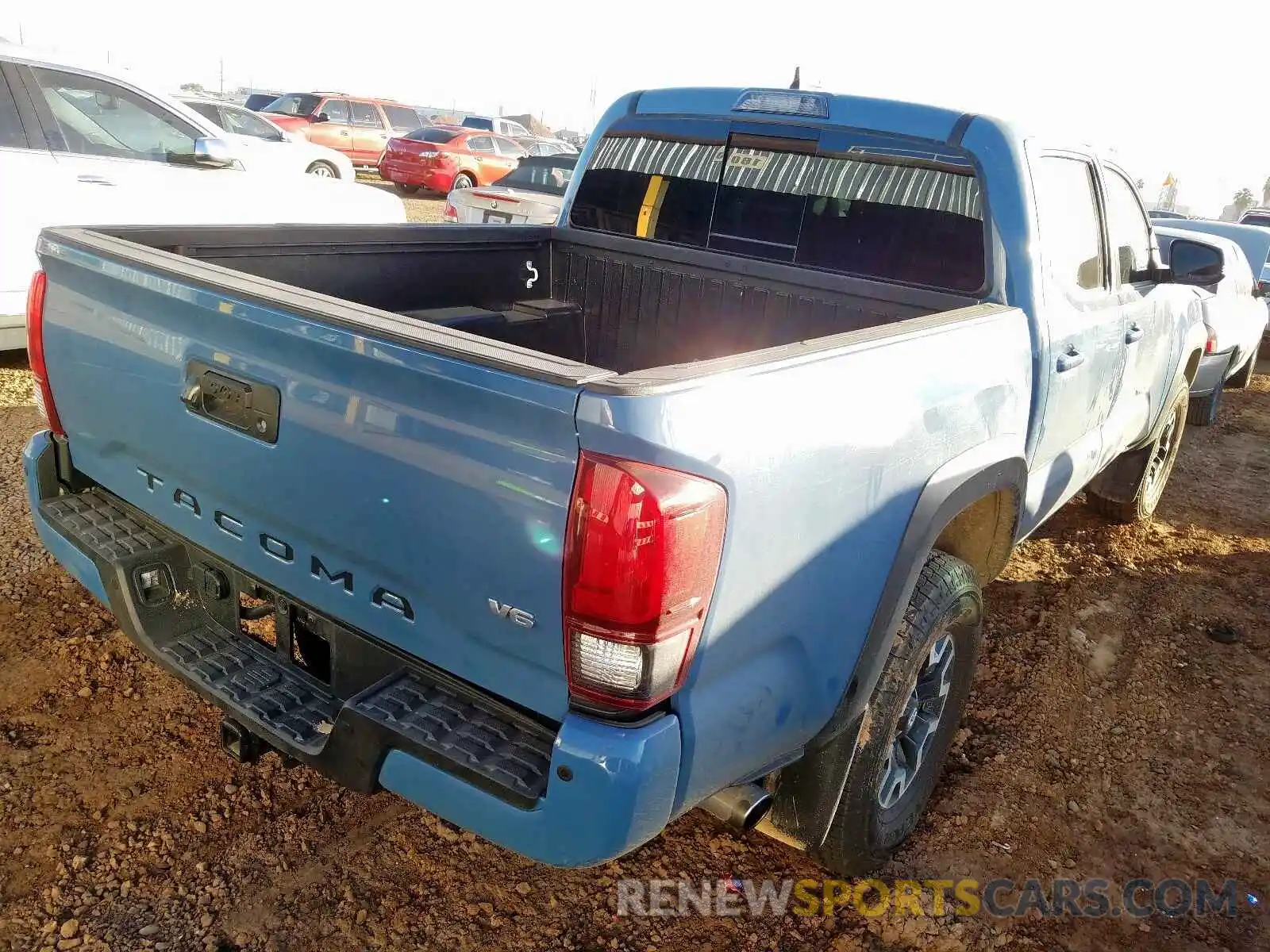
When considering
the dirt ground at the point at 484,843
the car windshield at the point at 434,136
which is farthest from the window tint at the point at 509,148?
the dirt ground at the point at 484,843

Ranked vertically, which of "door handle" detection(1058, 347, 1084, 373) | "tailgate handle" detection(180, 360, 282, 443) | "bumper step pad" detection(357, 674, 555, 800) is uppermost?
"door handle" detection(1058, 347, 1084, 373)

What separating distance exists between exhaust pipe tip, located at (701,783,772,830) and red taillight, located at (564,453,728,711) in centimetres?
43

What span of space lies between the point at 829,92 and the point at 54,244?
2490mm

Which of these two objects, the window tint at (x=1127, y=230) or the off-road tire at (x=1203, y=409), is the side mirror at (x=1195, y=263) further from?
the off-road tire at (x=1203, y=409)

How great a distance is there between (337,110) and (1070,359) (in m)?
20.3

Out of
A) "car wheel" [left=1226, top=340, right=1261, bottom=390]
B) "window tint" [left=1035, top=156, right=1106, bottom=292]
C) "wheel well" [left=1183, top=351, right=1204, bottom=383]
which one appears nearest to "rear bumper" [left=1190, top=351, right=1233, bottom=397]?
"wheel well" [left=1183, top=351, right=1204, bottom=383]

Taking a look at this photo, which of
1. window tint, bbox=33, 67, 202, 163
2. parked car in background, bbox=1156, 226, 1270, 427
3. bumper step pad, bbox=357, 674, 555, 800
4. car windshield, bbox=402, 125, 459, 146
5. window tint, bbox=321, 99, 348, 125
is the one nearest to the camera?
bumper step pad, bbox=357, 674, 555, 800

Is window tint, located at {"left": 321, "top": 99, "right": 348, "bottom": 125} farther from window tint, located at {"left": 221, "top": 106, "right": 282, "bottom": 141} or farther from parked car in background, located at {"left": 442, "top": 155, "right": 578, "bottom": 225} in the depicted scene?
parked car in background, located at {"left": 442, "top": 155, "right": 578, "bottom": 225}

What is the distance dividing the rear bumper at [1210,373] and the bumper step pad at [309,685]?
22.2ft

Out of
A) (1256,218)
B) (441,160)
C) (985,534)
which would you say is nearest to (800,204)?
(985,534)

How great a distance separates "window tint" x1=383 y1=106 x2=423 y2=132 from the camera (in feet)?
70.5

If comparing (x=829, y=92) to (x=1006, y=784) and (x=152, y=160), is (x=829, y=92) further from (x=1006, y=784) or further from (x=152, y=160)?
(x=152, y=160)

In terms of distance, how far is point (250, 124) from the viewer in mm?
Result: 13906

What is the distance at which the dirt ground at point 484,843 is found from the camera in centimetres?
239
